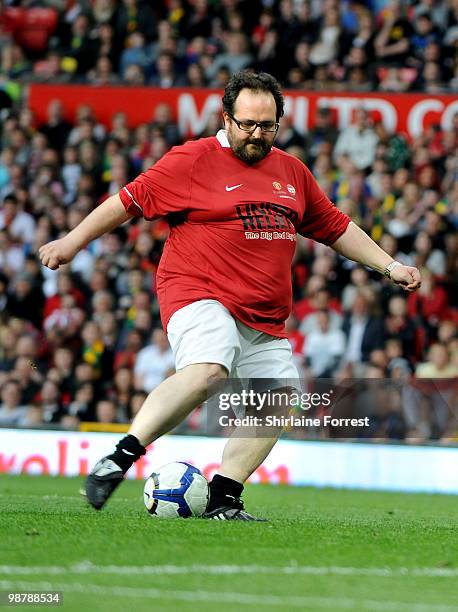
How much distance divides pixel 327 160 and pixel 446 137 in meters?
1.53

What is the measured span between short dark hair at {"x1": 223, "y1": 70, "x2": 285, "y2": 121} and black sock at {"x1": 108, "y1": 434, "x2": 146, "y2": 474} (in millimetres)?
1869

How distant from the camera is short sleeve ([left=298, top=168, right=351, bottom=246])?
8445mm

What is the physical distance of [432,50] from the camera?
62.1 ft

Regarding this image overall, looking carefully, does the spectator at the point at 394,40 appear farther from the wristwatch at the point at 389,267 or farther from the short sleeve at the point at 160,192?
the short sleeve at the point at 160,192

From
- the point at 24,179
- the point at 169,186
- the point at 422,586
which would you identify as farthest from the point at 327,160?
the point at 422,586

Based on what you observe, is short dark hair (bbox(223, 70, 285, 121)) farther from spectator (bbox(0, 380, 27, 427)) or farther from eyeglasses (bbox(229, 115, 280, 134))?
spectator (bbox(0, 380, 27, 427))

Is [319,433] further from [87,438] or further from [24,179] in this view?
[24,179]

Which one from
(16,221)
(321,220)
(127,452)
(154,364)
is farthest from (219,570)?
(16,221)

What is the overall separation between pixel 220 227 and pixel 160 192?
1.24 feet

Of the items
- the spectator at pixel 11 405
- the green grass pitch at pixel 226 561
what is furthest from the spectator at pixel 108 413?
the green grass pitch at pixel 226 561

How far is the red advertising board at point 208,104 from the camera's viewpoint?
18641 millimetres

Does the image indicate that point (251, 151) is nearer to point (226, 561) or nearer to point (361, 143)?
point (226, 561)

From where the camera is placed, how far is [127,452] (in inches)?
296

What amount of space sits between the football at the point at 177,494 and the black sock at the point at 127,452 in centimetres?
35
